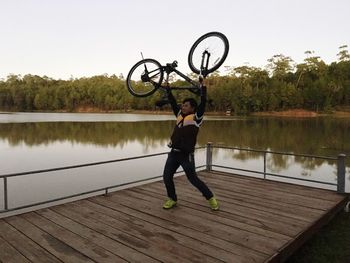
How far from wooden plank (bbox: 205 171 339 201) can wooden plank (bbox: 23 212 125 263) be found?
508cm

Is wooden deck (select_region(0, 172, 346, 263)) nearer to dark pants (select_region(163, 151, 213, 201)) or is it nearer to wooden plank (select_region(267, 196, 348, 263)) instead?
wooden plank (select_region(267, 196, 348, 263))

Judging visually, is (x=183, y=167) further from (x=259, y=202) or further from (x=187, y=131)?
(x=259, y=202)

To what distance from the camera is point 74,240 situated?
185 inches

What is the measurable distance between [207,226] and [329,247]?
7.99ft

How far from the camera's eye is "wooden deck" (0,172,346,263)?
4.26m

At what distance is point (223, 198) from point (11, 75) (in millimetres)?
171766

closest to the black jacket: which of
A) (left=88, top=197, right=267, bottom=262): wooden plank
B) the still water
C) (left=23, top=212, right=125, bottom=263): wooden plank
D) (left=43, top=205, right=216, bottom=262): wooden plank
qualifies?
(left=88, top=197, right=267, bottom=262): wooden plank

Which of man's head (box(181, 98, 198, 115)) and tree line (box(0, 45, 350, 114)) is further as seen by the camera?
tree line (box(0, 45, 350, 114))

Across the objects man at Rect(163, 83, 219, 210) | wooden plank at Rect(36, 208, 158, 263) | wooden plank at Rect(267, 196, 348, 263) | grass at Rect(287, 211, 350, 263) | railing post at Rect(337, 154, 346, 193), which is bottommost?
grass at Rect(287, 211, 350, 263)

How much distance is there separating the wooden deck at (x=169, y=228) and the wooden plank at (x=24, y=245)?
0.04 feet

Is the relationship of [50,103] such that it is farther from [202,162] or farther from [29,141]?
[202,162]

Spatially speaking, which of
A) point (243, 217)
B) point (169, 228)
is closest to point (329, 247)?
point (243, 217)

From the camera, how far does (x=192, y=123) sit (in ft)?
18.9

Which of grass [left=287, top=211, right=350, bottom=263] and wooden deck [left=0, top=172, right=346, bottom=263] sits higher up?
wooden deck [left=0, top=172, right=346, bottom=263]
